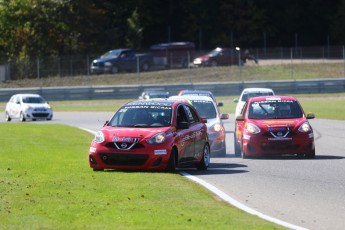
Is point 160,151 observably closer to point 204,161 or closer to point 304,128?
point 204,161

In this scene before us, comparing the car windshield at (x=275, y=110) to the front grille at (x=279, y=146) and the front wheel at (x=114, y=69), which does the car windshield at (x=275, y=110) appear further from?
the front wheel at (x=114, y=69)

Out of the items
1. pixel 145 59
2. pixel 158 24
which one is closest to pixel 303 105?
pixel 145 59

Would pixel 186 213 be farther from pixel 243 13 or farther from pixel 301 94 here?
pixel 243 13

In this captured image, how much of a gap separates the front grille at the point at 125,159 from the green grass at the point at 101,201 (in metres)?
0.22

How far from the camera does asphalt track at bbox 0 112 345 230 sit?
41.1ft

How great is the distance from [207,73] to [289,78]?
18.1 feet

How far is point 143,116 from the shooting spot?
62.6ft

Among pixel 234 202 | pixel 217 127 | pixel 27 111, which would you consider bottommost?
pixel 27 111

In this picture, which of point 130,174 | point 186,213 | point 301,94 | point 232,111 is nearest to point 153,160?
point 130,174

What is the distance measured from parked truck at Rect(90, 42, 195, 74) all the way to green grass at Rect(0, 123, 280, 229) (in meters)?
47.7

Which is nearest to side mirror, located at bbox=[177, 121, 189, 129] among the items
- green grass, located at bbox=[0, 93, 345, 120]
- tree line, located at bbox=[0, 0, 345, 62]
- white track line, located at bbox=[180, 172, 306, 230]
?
white track line, located at bbox=[180, 172, 306, 230]

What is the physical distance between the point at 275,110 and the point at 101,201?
11.3 m

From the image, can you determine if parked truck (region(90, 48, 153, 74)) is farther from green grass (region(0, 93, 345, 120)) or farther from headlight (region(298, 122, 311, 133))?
headlight (region(298, 122, 311, 133))

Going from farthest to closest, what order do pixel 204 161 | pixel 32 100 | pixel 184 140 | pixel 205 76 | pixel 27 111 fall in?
pixel 205 76 < pixel 32 100 < pixel 27 111 < pixel 204 161 < pixel 184 140
